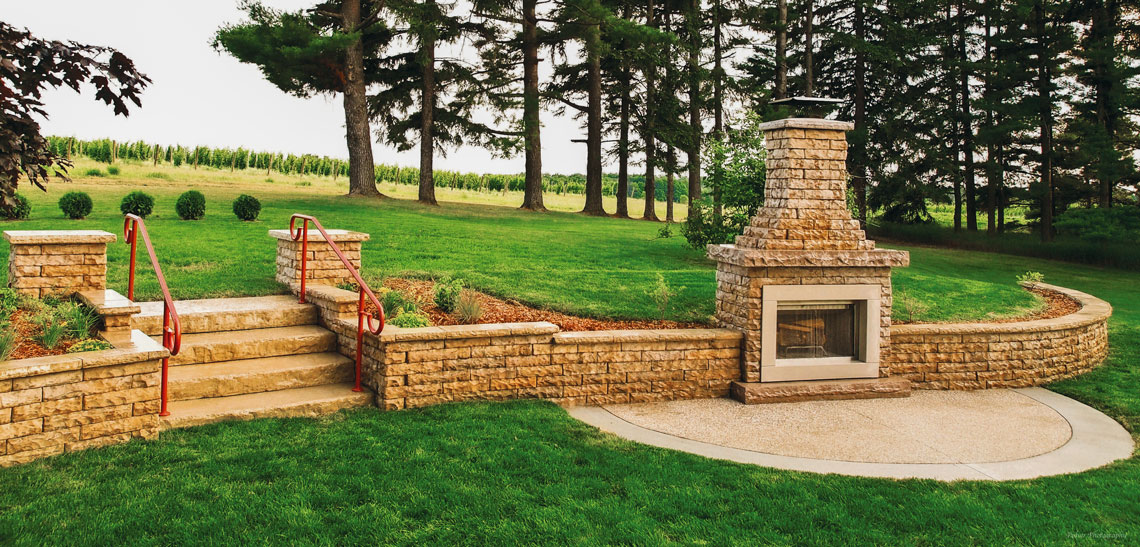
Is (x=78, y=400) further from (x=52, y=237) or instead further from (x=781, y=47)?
(x=781, y=47)

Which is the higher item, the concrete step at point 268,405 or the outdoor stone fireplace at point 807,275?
the outdoor stone fireplace at point 807,275

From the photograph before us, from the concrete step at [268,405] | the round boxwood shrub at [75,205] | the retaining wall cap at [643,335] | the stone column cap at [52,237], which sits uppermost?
the round boxwood shrub at [75,205]

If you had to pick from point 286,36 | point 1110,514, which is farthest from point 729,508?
point 286,36

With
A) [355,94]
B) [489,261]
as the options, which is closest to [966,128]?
[355,94]

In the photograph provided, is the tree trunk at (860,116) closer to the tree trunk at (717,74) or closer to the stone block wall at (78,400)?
the tree trunk at (717,74)

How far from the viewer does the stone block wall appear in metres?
4.70

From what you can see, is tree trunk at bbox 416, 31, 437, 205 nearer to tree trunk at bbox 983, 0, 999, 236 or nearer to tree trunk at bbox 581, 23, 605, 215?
tree trunk at bbox 581, 23, 605, 215

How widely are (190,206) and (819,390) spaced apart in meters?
11.9

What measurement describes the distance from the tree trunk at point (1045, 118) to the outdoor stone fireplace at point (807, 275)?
19384 mm

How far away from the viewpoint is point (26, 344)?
542cm

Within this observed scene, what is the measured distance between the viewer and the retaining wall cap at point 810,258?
716 cm

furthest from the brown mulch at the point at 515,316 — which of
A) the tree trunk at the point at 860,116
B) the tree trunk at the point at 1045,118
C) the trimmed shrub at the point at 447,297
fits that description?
the tree trunk at the point at 860,116

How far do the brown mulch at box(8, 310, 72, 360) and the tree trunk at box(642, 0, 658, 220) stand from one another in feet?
68.5

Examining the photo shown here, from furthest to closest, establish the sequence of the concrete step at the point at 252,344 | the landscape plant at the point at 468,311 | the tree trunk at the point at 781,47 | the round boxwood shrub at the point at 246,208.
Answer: the tree trunk at the point at 781,47, the round boxwood shrub at the point at 246,208, the landscape plant at the point at 468,311, the concrete step at the point at 252,344
